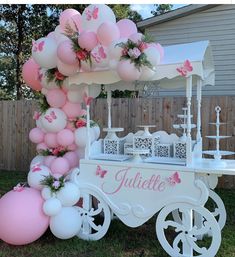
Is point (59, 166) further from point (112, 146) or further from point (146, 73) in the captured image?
point (146, 73)

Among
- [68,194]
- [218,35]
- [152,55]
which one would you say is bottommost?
[68,194]

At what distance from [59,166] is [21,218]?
744 mm

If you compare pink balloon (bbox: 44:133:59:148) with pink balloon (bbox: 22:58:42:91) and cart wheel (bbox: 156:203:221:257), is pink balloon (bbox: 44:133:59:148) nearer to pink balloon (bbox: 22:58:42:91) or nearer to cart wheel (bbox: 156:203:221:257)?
pink balloon (bbox: 22:58:42:91)

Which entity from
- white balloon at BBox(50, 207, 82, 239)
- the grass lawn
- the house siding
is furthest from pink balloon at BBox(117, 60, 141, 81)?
the house siding

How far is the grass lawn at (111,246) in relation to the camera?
3516 millimetres

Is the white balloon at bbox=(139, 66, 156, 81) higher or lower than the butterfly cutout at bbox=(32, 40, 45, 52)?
lower

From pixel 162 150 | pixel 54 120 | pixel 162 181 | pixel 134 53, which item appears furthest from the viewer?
pixel 54 120

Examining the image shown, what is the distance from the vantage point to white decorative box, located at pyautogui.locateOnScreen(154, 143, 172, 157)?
383cm

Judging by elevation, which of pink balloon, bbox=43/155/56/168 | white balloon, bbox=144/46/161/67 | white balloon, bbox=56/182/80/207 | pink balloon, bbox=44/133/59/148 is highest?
white balloon, bbox=144/46/161/67

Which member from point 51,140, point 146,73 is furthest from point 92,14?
point 51,140

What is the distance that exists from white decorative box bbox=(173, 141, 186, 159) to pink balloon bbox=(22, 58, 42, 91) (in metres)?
1.78

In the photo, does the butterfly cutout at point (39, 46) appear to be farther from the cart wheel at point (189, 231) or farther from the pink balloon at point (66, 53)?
the cart wheel at point (189, 231)

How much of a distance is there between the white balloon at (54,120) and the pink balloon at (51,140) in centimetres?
9

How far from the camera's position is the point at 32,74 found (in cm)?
420
